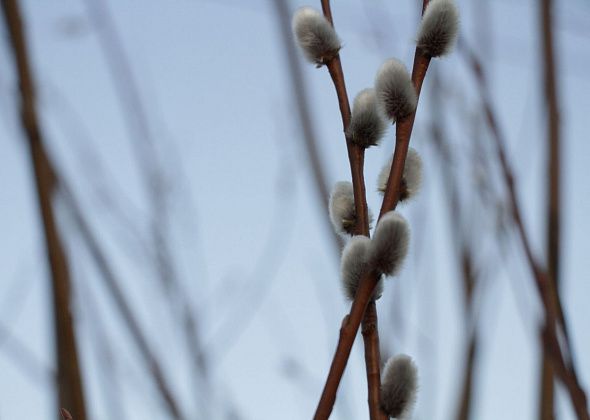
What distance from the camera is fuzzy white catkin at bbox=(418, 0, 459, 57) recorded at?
472 mm

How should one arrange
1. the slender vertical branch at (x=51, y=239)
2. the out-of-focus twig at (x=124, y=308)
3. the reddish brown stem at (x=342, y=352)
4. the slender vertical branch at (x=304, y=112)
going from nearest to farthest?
the reddish brown stem at (x=342, y=352) → the slender vertical branch at (x=51, y=239) → the out-of-focus twig at (x=124, y=308) → the slender vertical branch at (x=304, y=112)

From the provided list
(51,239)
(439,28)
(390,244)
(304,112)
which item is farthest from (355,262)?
(304,112)

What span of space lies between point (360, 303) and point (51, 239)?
346 mm

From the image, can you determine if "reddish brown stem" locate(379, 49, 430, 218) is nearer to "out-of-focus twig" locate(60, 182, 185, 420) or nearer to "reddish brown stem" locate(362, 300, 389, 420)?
"reddish brown stem" locate(362, 300, 389, 420)

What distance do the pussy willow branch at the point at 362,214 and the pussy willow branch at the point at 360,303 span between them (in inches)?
0.8

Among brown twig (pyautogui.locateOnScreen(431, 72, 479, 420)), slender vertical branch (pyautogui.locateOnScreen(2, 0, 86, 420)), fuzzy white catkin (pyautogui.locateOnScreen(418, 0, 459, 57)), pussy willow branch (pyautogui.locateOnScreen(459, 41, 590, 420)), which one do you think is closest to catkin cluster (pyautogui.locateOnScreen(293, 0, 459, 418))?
fuzzy white catkin (pyautogui.locateOnScreen(418, 0, 459, 57))

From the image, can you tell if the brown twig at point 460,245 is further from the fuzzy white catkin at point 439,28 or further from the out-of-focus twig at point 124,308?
the fuzzy white catkin at point 439,28

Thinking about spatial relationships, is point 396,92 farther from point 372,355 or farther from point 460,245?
point 460,245

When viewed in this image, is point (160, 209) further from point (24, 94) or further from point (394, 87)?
point (394, 87)

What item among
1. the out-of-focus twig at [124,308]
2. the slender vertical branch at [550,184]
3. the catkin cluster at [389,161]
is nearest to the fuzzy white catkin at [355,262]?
the catkin cluster at [389,161]

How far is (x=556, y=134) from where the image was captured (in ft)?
2.69

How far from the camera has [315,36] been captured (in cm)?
50

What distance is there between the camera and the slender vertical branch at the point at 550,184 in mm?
712

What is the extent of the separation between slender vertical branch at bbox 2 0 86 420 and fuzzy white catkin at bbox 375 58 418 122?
322mm
